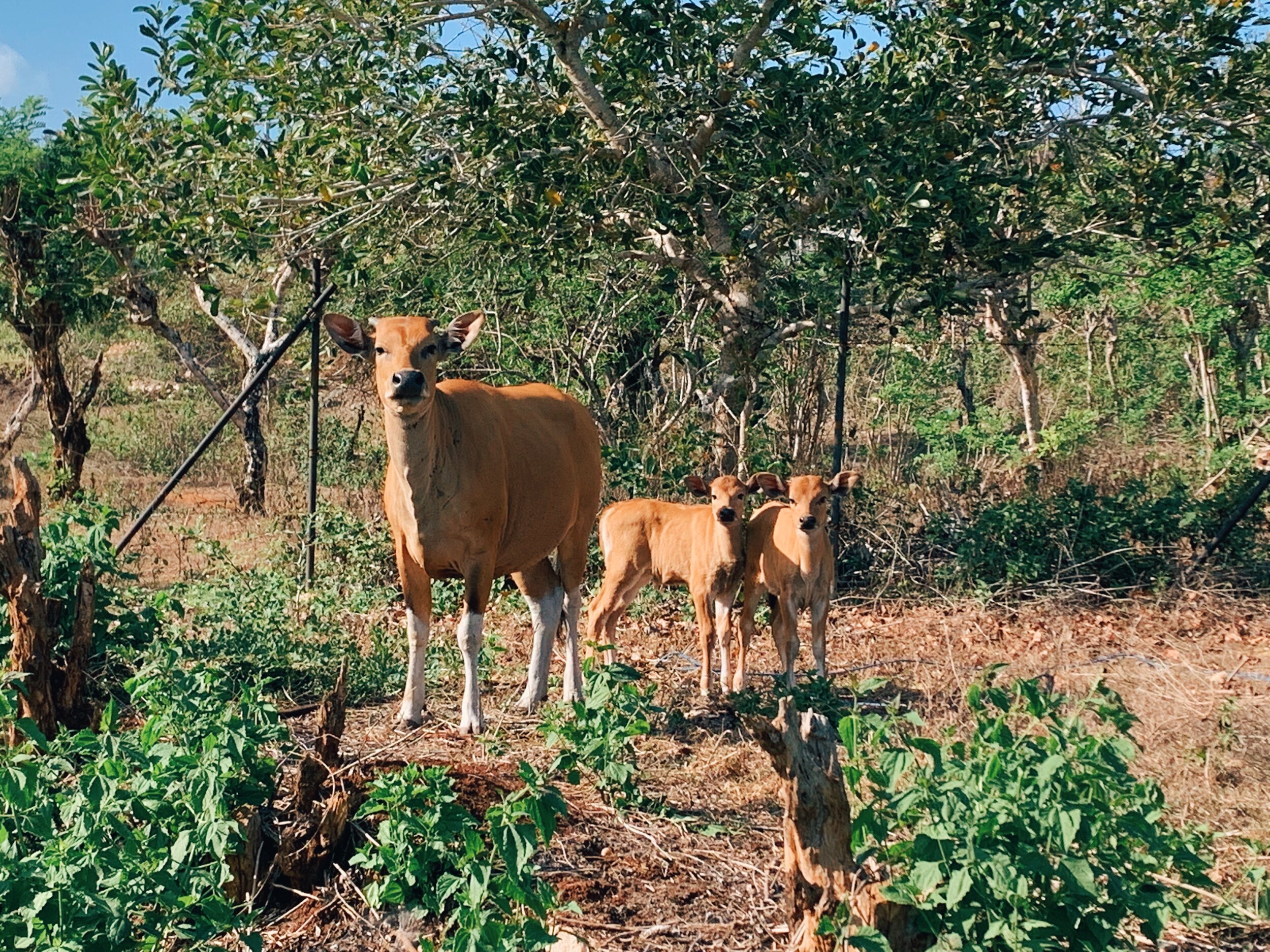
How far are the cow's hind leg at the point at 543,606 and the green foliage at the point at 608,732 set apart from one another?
187 cm

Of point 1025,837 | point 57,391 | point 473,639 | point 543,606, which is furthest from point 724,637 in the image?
point 57,391

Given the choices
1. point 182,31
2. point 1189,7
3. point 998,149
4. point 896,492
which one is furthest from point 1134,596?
point 182,31

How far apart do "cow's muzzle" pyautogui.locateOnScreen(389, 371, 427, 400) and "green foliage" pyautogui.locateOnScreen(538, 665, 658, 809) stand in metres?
1.68

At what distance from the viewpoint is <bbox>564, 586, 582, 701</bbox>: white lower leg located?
8.39 meters

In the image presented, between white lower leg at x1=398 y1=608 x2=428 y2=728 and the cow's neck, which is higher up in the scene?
the cow's neck

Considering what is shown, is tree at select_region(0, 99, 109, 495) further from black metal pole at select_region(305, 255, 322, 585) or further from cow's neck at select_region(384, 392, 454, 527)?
cow's neck at select_region(384, 392, 454, 527)

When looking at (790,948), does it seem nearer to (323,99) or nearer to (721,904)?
(721,904)

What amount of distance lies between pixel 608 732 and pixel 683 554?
4.21 metres

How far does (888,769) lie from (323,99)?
716cm

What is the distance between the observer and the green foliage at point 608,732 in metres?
5.69

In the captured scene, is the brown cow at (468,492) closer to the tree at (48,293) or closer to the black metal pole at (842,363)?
the black metal pole at (842,363)

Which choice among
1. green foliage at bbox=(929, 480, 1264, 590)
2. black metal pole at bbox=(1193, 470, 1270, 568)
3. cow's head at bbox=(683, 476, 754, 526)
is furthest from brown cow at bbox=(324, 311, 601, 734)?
black metal pole at bbox=(1193, 470, 1270, 568)

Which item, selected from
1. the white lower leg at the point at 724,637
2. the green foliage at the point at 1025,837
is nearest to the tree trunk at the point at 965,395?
the white lower leg at the point at 724,637

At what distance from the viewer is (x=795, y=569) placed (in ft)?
31.2
